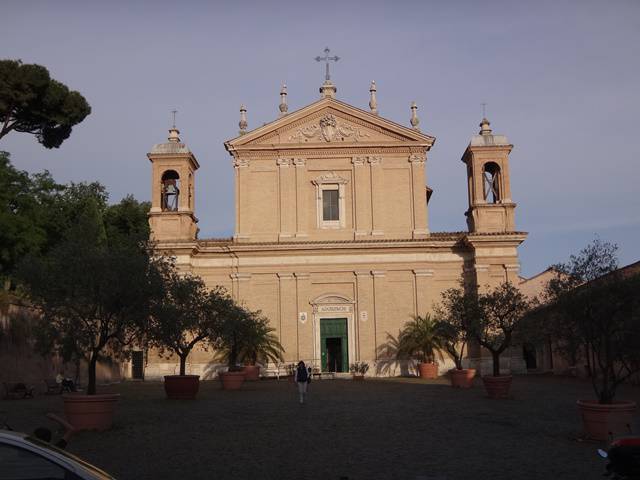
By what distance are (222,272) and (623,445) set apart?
29616 mm

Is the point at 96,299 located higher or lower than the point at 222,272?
lower

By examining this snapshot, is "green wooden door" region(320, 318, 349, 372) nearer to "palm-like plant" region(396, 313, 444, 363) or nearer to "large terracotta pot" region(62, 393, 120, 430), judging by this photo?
"palm-like plant" region(396, 313, 444, 363)

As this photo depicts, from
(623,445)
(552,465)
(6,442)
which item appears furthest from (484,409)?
(6,442)

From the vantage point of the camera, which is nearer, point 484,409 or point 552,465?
point 552,465

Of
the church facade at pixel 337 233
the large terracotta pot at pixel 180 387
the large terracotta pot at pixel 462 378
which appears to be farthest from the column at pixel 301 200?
the large terracotta pot at pixel 180 387

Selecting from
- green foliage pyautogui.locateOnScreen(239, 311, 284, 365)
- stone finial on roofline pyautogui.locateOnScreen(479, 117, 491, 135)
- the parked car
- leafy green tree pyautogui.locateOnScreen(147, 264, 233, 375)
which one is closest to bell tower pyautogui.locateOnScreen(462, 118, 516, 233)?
stone finial on roofline pyautogui.locateOnScreen(479, 117, 491, 135)

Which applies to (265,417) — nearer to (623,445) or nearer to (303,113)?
(623,445)

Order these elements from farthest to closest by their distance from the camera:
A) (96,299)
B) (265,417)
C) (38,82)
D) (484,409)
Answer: (38,82) < (484,409) < (265,417) < (96,299)

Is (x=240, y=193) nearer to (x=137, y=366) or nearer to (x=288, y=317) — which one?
(x=288, y=317)

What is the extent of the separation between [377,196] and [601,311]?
22480 millimetres

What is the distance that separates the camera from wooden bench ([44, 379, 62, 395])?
24500 millimetres

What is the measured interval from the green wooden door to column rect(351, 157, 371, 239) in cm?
448

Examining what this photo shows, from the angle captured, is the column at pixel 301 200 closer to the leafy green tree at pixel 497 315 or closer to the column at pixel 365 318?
the column at pixel 365 318

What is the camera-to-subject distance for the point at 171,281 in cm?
1808
